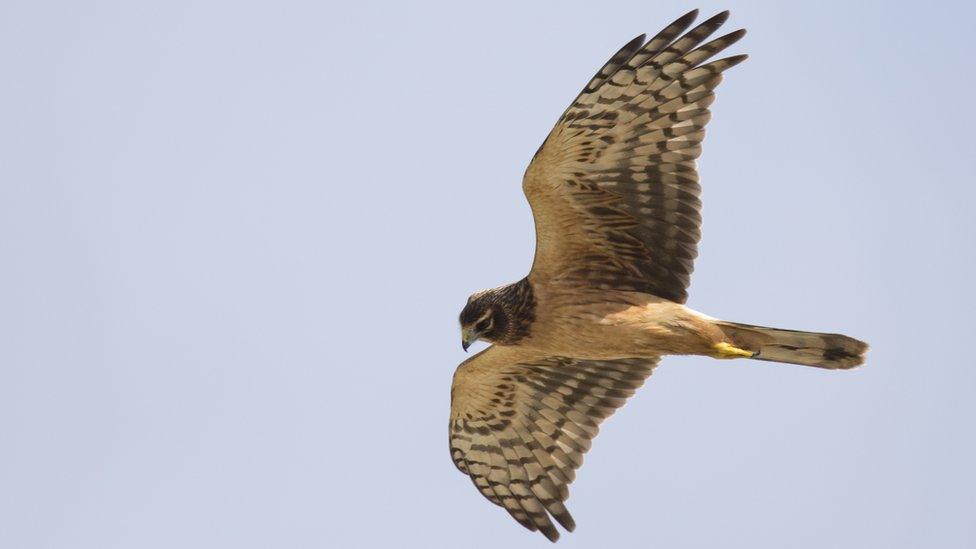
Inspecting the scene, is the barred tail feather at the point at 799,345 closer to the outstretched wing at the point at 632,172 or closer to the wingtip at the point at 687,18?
the outstretched wing at the point at 632,172

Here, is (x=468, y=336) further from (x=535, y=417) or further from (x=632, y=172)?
(x=632, y=172)

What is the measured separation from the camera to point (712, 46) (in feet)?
32.2

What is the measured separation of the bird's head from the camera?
10477mm

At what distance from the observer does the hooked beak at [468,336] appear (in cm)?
1054

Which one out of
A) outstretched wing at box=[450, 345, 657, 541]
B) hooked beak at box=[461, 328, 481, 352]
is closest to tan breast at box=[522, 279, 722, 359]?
hooked beak at box=[461, 328, 481, 352]

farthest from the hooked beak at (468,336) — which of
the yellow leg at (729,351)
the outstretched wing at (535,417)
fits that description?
the yellow leg at (729,351)

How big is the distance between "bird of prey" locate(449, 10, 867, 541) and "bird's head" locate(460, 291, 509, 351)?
0.01 metres

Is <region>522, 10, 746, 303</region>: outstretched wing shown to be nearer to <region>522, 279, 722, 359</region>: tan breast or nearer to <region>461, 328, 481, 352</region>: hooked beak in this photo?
<region>522, 279, 722, 359</region>: tan breast

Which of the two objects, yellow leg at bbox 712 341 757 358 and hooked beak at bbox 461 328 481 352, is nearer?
yellow leg at bbox 712 341 757 358

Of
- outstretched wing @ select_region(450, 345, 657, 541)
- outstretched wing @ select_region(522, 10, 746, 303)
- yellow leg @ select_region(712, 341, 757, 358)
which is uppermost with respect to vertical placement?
outstretched wing @ select_region(522, 10, 746, 303)

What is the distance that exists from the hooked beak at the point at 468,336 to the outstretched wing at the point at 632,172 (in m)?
0.64

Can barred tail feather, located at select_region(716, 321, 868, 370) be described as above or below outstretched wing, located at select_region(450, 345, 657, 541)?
above

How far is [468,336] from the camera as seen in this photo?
1055cm

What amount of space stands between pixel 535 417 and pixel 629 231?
222 cm
